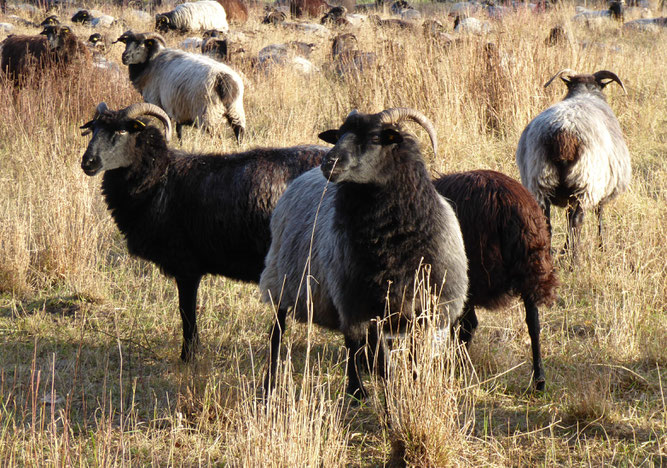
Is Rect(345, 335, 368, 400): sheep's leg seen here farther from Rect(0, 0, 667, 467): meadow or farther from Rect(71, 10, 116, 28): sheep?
Rect(71, 10, 116, 28): sheep

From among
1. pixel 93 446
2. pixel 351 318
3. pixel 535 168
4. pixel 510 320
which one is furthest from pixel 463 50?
pixel 93 446

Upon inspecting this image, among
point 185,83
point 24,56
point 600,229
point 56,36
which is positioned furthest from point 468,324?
point 24,56

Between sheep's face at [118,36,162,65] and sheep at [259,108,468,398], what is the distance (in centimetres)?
826

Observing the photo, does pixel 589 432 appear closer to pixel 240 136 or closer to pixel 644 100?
pixel 240 136

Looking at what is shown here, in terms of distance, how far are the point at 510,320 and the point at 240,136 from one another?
239 inches

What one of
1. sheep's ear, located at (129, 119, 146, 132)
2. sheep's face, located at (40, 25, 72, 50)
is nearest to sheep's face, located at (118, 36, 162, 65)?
sheep's face, located at (40, 25, 72, 50)

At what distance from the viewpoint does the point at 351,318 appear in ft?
13.2

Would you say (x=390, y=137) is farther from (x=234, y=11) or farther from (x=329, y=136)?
(x=234, y=11)

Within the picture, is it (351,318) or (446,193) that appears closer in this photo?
(351,318)

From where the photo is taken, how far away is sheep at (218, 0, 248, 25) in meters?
26.9

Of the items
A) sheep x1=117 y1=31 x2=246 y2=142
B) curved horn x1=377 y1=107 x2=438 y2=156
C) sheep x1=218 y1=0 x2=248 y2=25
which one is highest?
sheep x1=218 y1=0 x2=248 y2=25

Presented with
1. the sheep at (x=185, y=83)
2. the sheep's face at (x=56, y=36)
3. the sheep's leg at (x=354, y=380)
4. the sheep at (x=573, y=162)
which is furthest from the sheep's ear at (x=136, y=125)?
the sheep's face at (x=56, y=36)

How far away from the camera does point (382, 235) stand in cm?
394

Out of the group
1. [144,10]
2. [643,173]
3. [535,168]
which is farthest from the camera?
[144,10]
